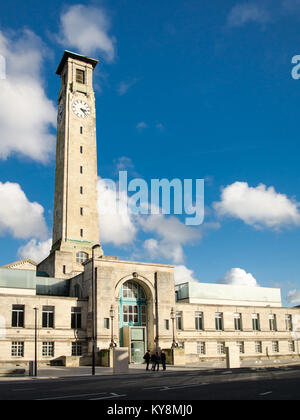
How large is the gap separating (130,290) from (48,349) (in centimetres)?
1100

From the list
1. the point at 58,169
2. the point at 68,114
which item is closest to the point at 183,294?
the point at 58,169

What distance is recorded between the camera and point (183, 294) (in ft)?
198

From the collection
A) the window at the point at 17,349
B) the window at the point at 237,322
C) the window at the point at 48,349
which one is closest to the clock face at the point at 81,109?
the window at the point at 48,349

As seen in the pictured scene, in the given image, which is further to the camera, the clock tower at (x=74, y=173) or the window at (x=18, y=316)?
the clock tower at (x=74, y=173)

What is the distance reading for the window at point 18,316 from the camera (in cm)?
4278

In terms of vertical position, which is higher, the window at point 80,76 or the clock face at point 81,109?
the window at point 80,76

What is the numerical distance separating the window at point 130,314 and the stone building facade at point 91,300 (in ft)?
0.38

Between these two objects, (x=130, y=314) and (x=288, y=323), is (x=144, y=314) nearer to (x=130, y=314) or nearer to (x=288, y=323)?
(x=130, y=314)

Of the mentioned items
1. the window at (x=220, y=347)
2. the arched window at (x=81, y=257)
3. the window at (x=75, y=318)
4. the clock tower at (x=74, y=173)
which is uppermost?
the clock tower at (x=74, y=173)

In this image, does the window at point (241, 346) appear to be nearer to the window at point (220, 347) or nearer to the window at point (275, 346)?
the window at point (220, 347)

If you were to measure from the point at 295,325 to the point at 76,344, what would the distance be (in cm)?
3315

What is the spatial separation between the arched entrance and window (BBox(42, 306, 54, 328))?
753 cm

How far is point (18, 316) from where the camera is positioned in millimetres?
43094
